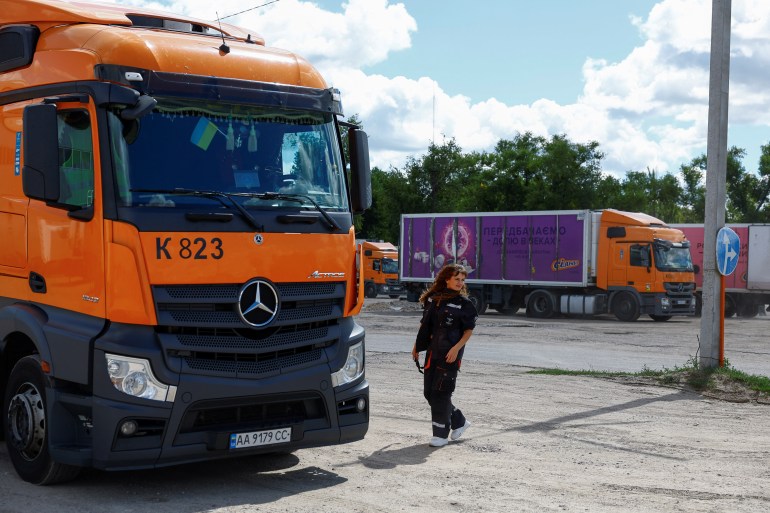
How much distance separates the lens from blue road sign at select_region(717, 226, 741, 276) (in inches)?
540

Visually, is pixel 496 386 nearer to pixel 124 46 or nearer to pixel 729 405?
pixel 729 405

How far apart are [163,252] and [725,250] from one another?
941 centimetres

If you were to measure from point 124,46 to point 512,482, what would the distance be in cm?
432

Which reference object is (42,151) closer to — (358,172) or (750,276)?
(358,172)

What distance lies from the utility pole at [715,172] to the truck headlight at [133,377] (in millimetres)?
9456

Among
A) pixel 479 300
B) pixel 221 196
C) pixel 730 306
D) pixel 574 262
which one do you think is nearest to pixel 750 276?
pixel 730 306

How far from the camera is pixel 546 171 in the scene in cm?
5781

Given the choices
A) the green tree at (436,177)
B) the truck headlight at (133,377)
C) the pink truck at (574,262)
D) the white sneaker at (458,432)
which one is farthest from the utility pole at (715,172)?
the green tree at (436,177)

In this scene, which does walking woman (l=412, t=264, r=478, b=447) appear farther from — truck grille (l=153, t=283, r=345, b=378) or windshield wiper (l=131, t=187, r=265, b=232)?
windshield wiper (l=131, t=187, r=265, b=232)

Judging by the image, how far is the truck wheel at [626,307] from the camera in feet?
103

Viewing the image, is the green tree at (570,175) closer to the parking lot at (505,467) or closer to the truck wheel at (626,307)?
the truck wheel at (626,307)

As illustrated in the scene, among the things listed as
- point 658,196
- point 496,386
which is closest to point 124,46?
point 496,386

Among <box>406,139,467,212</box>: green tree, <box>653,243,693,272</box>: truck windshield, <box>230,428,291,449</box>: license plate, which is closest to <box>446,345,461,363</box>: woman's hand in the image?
<box>230,428,291,449</box>: license plate

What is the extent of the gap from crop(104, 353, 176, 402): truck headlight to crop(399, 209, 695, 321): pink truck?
2645 cm
